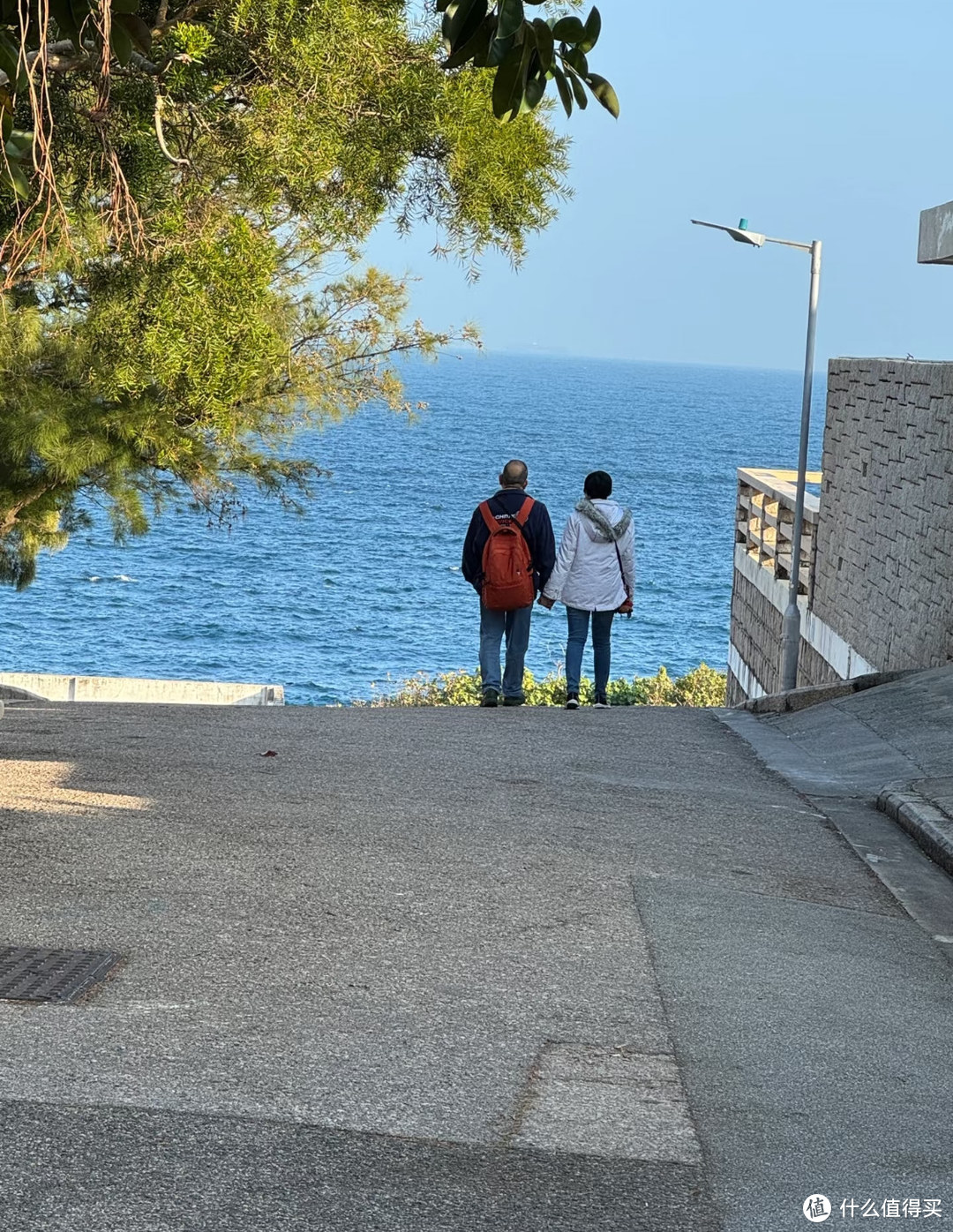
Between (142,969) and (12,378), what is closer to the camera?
(142,969)

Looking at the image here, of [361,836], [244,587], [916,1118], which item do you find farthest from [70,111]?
[244,587]

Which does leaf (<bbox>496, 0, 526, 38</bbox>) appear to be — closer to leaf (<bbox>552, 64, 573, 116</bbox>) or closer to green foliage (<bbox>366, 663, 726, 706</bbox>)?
leaf (<bbox>552, 64, 573, 116</bbox>)

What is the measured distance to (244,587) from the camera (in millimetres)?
56062

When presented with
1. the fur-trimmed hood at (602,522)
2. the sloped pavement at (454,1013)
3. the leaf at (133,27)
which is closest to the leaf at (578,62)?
the leaf at (133,27)

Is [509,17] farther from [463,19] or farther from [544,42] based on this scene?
[544,42]

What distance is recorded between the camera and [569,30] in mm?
4852

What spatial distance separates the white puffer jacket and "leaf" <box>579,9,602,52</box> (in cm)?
776

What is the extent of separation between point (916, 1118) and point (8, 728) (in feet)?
27.0

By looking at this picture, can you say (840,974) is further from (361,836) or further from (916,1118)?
(361,836)

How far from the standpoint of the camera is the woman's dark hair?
12.5 metres

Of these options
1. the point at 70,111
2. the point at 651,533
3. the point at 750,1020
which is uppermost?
the point at 70,111

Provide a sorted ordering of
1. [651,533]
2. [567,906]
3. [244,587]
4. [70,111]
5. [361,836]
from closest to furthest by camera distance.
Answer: [567,906]
[361,836]
[70,111]
[244,587]
[651,533]

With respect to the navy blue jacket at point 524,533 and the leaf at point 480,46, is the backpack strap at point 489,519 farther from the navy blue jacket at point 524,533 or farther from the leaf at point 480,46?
the leaf at point 480,46

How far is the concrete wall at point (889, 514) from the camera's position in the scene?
1372 centimetres
